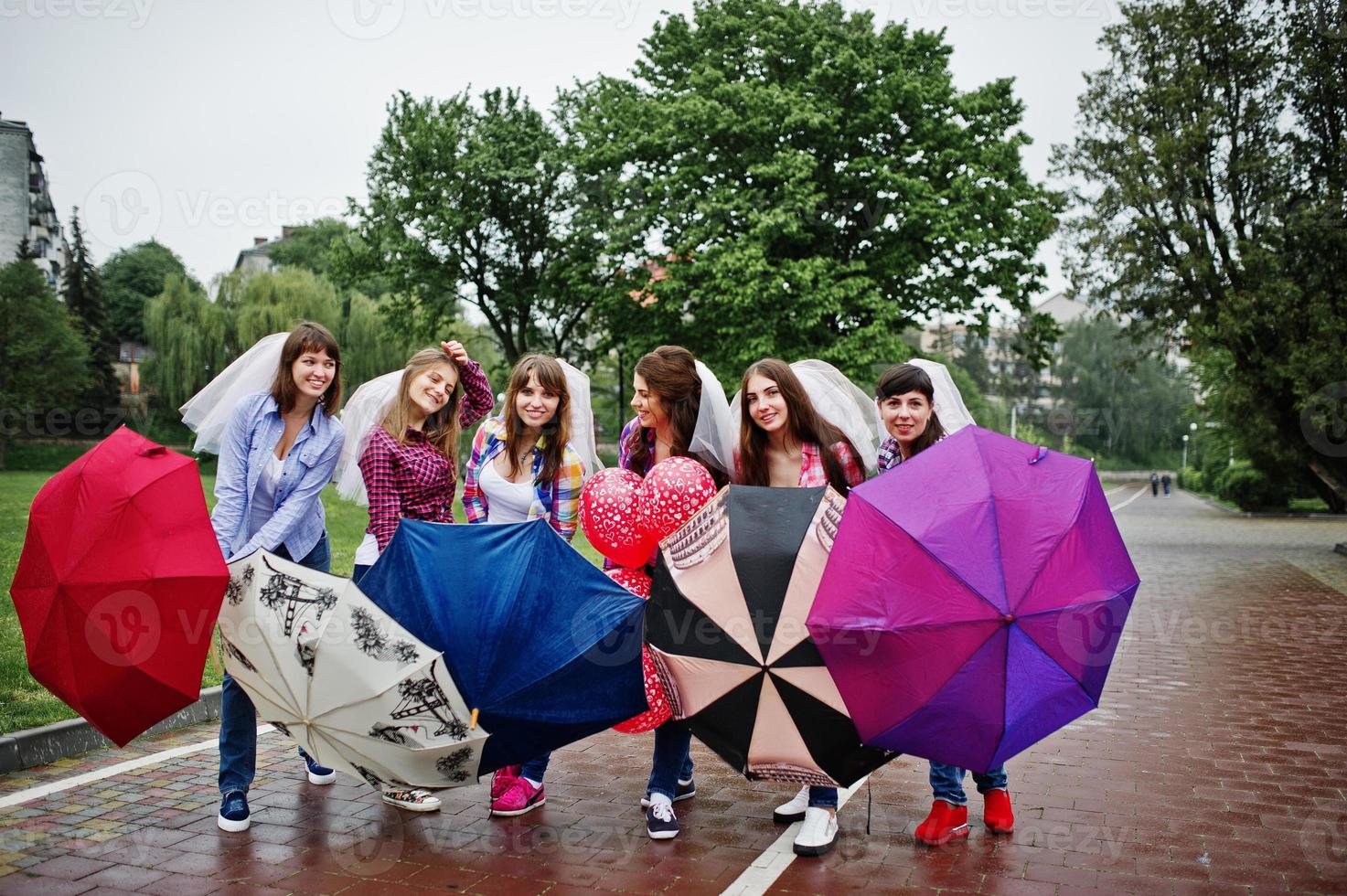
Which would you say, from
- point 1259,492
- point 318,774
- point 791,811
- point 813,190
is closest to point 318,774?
point 318,774

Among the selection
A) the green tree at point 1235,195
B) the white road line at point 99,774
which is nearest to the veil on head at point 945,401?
the white road line at point 99,774

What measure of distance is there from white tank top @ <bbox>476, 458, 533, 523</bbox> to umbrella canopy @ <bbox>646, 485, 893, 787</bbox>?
116cm

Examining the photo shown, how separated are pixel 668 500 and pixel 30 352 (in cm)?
4259

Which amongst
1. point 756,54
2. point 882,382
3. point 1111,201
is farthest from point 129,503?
point 756,54

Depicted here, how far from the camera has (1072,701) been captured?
160 inches

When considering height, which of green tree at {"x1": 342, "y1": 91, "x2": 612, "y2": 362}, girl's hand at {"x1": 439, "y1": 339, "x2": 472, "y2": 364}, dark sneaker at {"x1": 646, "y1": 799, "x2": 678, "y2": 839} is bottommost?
dark sneaker at {"x1": 646, "y1": 799, "x2": 678, "y2": 839}

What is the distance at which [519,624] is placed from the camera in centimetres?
415

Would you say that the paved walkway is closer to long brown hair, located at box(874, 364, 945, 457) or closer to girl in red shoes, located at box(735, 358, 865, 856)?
girl in red shoes, located at box(735, 358, 865, 856)

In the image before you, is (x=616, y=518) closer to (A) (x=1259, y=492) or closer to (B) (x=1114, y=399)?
(A) (x=1259, y=492)

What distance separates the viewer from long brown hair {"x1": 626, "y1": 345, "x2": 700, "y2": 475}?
203 inches

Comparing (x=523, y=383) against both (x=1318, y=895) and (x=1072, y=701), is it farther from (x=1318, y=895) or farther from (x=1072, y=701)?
(x=1318, y=895)

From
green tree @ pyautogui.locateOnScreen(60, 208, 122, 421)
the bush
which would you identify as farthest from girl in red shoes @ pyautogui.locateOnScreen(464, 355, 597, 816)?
green tree @ pyautogui.locateOnScreen(60, 208, 122, 421)

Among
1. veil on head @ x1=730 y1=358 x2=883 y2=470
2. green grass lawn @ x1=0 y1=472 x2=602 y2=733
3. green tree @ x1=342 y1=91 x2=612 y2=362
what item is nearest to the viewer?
veil on head @ x1=730 y1=358 x2=883 y2=470

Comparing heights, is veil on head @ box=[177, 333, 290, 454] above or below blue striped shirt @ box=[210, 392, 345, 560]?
above
